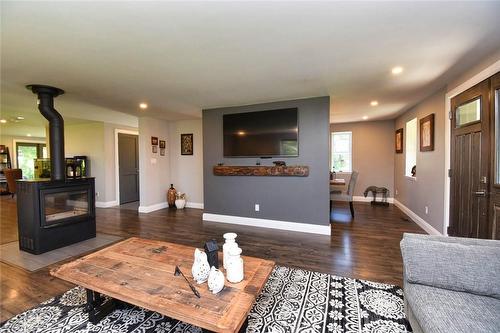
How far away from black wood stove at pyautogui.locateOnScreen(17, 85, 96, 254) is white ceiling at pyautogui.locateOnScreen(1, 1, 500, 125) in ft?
1.50

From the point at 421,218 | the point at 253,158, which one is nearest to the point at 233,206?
the point at 253,158

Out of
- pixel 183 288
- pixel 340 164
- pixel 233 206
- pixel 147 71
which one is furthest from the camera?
pixel 340 164

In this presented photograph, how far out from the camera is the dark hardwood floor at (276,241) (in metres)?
2.32

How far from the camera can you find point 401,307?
1889mm

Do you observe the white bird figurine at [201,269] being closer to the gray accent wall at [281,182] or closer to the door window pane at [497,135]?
the gray accent wall at [281,182]

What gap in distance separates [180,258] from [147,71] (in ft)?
6.99

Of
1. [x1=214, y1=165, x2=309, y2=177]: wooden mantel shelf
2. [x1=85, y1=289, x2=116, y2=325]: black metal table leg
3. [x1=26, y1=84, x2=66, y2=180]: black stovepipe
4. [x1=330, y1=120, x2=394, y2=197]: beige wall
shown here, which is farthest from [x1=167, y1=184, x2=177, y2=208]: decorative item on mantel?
[x1=330, y1=120, x2=394, y2=197]: beige wall

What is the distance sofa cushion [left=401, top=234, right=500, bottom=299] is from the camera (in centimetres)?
140

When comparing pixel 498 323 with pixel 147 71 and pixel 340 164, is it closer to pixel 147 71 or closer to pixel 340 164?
pixel 147 71

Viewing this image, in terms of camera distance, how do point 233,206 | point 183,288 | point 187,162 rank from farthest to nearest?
point 187,162 → point 233,206 → point 183,288

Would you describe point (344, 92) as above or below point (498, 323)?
above

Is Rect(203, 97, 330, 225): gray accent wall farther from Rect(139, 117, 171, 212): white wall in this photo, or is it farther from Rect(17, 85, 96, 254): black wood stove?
Rect(17, 85, 96, 254): black wood stove

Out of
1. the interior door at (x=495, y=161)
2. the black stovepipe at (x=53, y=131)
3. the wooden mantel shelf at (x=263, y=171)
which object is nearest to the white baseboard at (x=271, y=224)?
the wooden mantel shelf at (x=263, y=171)

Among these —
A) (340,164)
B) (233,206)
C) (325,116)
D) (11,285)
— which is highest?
(325,116)
